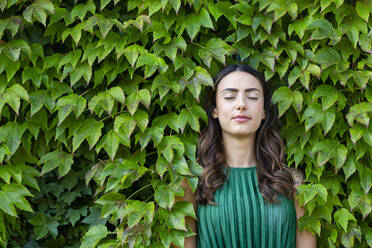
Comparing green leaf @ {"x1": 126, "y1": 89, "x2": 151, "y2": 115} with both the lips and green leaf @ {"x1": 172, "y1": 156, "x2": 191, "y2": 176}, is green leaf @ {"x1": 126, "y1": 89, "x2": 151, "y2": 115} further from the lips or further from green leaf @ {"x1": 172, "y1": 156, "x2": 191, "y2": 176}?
the lips

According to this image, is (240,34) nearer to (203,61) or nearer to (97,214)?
(203,61)

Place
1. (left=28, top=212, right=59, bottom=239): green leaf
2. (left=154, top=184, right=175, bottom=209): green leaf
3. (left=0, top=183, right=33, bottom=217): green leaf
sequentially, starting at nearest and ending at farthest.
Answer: (left=154, top=184, right=175, bottom=209): green leaf → (left=0, top=183, right=33, bottom=217): green leaf → (left=28, top=212, right=59, bottom=239): green leaf

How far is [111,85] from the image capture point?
2.55 metres

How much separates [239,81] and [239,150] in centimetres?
32

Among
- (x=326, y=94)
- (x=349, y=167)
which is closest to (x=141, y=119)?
(x=326, y=94)

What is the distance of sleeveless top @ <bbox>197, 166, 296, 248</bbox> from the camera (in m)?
2.21

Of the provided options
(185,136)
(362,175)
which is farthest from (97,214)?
(362,175)

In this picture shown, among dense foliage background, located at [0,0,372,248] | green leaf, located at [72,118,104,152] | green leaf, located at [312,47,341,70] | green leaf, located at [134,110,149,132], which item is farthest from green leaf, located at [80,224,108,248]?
green leaf, located at [312,47,341,70]

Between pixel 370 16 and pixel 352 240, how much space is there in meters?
1.07

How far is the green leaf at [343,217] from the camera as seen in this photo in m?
2.29

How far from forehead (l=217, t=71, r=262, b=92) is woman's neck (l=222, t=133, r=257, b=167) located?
0.23 meters

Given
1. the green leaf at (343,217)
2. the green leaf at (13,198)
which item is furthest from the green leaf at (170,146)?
the green leaf at (343,217)

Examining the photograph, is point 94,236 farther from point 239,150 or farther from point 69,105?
point 239,150

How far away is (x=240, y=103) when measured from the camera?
2219 mm
